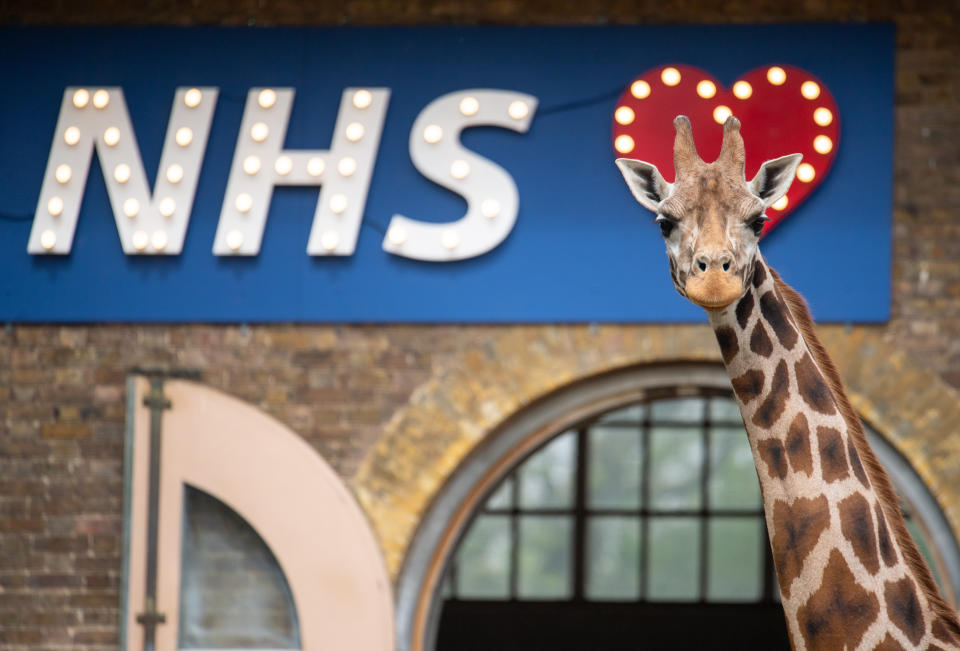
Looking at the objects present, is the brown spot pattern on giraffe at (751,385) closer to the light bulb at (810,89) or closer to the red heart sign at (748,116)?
the red heart sign at (748,116)

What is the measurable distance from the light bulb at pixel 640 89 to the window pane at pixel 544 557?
482cm

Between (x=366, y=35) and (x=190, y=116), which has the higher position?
(x=366, y=35)

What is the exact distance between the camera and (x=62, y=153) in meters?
5.63

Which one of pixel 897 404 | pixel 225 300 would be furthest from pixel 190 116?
pixel 897 404

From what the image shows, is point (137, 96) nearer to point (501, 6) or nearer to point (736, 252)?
point (501, 6)

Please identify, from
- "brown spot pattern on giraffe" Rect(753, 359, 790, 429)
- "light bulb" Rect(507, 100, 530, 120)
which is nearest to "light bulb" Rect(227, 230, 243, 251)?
"light bulb" Rect(507, 100, 530, 120)

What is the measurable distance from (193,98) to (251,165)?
404 millimetres

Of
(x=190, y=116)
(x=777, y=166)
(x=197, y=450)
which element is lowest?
(x=197, y=450)

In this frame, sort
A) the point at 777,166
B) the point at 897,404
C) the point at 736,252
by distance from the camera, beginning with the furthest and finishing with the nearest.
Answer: the point at 897,404 < the point at 777,166 < the point at 736,252

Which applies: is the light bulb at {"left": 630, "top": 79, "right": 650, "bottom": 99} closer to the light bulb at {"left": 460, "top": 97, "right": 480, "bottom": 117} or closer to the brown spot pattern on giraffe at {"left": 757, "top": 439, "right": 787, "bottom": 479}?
the light bulb at {"left": 460, "top": 97, "right": 480, "bottom": 117}

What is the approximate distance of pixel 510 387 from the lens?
547cm

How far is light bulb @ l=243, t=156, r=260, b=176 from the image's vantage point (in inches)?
218

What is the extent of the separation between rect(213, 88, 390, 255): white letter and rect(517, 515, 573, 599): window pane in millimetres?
4671

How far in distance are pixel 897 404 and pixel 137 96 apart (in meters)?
3.59
